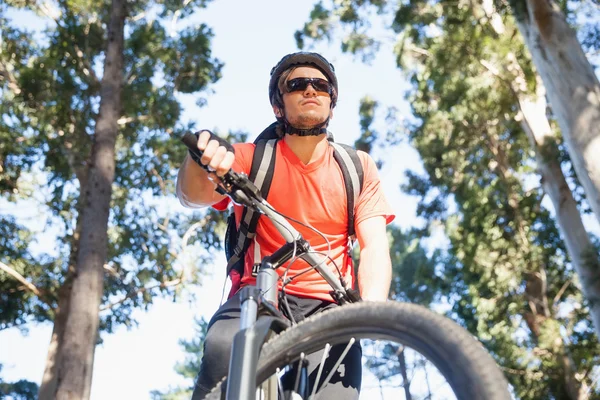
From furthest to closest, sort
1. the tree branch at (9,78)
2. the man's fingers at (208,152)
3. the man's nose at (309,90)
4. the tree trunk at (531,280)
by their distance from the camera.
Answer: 1. the tree trunk at (531,280)
2. the tree branch at (9,78)
3. the man's nose at (309,90)
4. the man's fingers at (208,152)

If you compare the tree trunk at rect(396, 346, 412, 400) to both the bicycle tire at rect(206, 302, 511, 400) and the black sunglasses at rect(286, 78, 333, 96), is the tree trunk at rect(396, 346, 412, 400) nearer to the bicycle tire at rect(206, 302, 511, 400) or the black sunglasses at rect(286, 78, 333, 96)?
the bicycle tire at rect(206, 302, 511, 400)

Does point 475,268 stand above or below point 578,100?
above

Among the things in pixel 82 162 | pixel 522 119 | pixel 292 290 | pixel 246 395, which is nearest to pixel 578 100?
pixel 522 119

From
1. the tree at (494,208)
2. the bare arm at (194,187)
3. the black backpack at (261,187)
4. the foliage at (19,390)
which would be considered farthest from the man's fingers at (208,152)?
the foliage at (19,390)

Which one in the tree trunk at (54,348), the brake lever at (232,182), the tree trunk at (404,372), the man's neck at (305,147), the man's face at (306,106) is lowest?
the tree trunk at (404,372)

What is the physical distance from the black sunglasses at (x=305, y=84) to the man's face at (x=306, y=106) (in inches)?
0.5

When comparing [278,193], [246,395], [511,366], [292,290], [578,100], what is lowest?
[246,395]

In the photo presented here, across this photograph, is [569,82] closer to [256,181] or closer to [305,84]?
[305,84]

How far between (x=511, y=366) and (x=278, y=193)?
1361 cm

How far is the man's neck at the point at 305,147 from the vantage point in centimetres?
284

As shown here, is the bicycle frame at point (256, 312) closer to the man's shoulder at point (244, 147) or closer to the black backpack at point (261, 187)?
the black backpack at point (261, 187)

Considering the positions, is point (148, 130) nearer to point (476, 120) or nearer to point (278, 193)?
point (476, 120)

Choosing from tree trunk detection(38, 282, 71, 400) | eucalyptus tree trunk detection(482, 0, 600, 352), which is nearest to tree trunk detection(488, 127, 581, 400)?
eucalyptus tree trunk detection(482, 0, 600, 352)

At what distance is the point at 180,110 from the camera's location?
14148 millimetres
